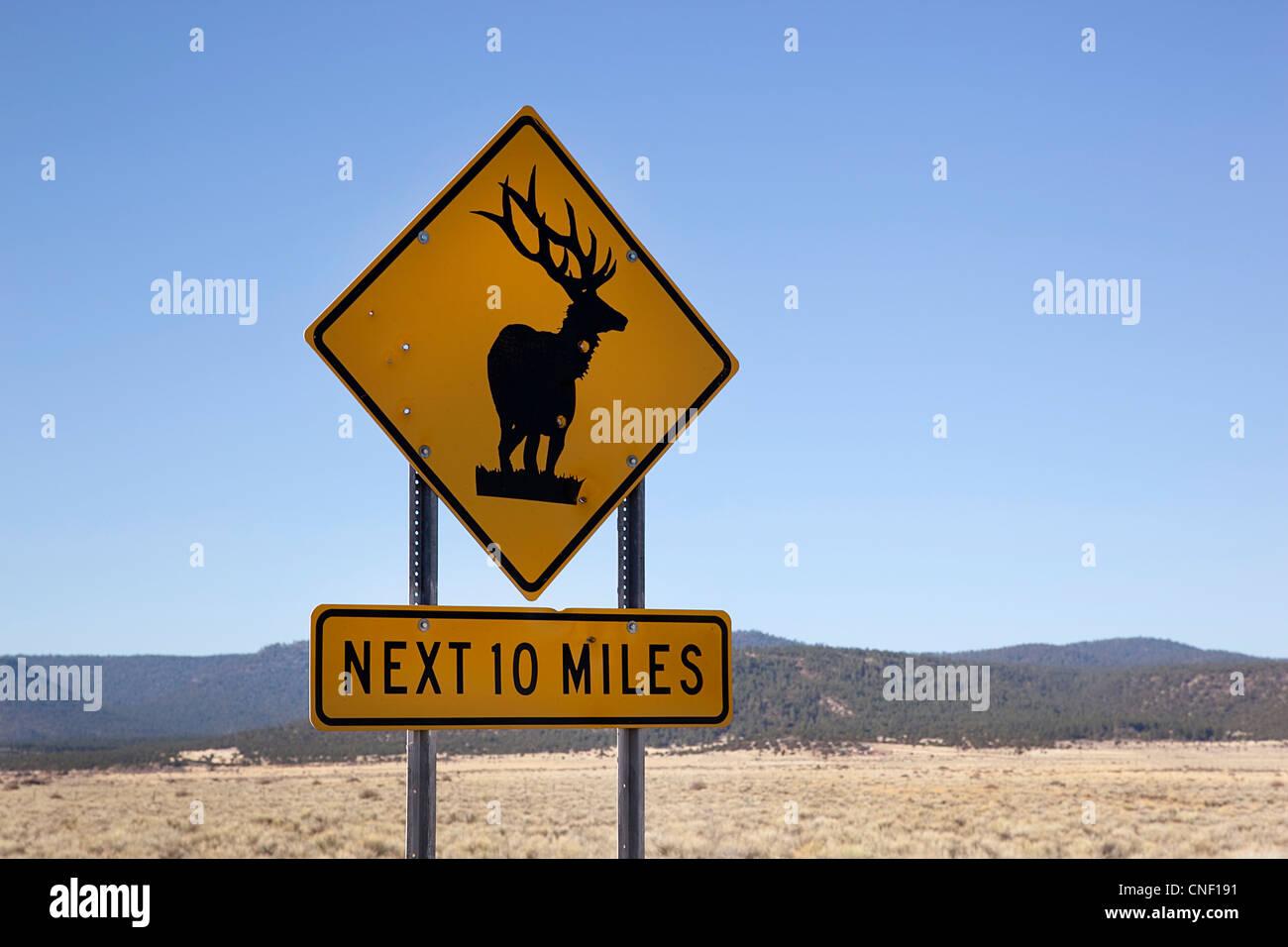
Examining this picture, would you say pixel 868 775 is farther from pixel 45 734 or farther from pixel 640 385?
pixel 45 734

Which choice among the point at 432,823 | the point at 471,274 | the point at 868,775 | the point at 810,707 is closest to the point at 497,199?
the point at 471,274

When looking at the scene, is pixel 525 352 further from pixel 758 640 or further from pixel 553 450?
pixel 758 640

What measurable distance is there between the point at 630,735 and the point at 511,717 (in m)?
0.59

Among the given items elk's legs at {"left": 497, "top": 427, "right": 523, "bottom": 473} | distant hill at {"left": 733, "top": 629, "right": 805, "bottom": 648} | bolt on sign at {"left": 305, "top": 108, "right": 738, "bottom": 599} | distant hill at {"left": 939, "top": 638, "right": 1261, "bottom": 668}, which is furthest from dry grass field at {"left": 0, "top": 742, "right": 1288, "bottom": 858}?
distant hill at {"left": 939, "top": 638, "right": 1261, "bottom": 668}

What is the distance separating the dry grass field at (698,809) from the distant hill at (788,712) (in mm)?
9881

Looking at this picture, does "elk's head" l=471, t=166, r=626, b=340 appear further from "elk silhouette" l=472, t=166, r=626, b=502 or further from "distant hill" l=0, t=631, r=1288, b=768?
"distant hill" l=0, t=631, r=1288, b=768

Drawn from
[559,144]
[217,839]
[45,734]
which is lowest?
[45,734]

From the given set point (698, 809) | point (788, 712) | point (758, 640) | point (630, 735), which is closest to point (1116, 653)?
point (758, 640)

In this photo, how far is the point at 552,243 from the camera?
175 inches

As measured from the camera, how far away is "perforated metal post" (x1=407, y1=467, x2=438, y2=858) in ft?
13.0

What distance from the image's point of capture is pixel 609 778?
47625 millimetres

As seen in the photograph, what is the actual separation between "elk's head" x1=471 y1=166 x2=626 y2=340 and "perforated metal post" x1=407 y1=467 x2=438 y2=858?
891 mm

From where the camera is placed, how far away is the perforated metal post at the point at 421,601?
13.0 feet

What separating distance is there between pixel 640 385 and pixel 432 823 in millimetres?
1847
